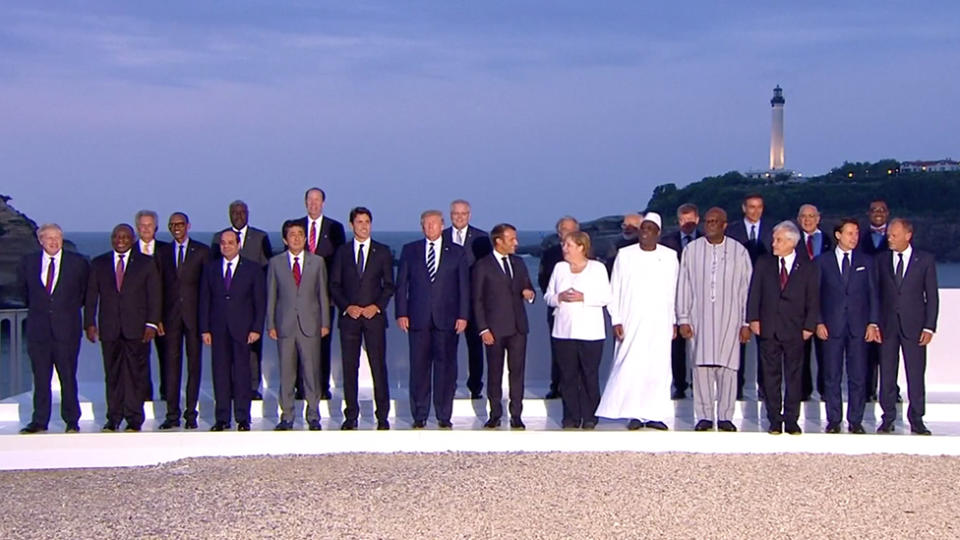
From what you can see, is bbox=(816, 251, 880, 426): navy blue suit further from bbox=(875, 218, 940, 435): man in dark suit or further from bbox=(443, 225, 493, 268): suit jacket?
bbox=(443, 225, 493, 268): suit jacket

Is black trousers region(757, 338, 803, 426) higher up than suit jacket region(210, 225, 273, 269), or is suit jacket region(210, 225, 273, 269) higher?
suit jacket region(210, 225, 273, 269)

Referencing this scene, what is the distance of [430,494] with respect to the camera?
7.54m

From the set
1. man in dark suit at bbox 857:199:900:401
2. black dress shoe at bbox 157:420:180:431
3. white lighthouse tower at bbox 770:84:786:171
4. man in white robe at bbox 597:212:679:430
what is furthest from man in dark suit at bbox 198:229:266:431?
white lighthouse tower at bbox 770:84:786:171

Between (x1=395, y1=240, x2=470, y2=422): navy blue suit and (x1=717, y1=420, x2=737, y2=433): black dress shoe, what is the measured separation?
6.52ft

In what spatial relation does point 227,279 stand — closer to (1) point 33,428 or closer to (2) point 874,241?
(1) point 33,428

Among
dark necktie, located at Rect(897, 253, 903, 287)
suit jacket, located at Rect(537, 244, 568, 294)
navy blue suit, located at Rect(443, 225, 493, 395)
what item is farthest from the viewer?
suit jacket, located at Rect(537, 244, 568, 294)

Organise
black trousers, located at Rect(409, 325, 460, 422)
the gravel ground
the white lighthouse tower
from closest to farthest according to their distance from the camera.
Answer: the gravel ground < black trousers, located at Rect(409, 325, 460, 422) < the white lighthouse tower

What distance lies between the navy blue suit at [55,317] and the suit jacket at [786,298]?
486 cm

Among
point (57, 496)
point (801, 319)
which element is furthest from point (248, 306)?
point (801, 319)

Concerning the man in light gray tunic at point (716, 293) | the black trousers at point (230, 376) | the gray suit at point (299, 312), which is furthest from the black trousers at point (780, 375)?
the black trousers at point (230, 376)

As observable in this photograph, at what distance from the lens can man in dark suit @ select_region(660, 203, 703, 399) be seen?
33.2 ft

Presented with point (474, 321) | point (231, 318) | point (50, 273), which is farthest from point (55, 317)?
point (474, 321)

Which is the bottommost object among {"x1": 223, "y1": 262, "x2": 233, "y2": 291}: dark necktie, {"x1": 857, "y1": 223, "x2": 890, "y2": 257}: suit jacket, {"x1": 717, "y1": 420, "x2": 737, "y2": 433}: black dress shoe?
{"x1": 717, "y1": 420, "x2": 737, "y2": 433}: black dress shoe

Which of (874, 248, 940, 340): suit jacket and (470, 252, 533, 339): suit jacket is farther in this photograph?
(470, 252, 533, 339): suit jacket
